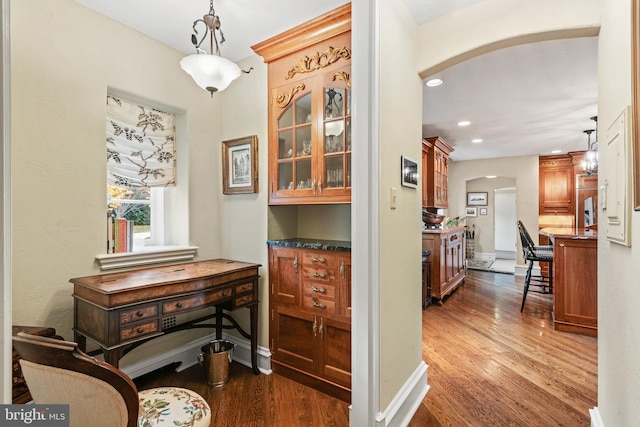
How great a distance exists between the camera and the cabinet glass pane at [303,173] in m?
2.22

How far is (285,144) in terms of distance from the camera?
7.70 feet

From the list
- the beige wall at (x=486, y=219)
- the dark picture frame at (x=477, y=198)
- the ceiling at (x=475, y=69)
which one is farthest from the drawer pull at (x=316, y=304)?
the dark picture frame at (x=477, y=198)

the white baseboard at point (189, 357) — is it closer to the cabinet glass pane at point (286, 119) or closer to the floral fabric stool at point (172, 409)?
the floral fabric stool at point (172, 409)

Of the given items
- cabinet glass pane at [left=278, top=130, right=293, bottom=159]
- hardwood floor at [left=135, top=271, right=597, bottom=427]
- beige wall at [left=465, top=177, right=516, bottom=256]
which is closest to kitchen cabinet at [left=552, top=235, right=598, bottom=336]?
hardwood floor at [left=135, top=271, right=597, bottom=427]

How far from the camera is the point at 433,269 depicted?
13.8 ft

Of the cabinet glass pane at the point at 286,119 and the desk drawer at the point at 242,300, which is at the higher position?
the cabinet glass pane at the point at 286,119

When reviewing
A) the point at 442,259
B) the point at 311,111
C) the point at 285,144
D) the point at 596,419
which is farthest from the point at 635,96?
the point at 442,259

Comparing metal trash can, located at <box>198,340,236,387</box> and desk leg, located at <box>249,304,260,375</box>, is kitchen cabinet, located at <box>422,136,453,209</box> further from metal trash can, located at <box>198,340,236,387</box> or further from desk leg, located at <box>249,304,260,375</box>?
metal trash can, located at <box>198,340,236,387</box>

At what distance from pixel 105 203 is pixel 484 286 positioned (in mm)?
5511

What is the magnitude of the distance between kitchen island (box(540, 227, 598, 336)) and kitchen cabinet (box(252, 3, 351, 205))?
2.76 metres

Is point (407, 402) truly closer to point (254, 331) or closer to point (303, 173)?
point (254, 331)

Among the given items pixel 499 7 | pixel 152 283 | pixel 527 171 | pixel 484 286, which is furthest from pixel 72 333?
pixel 527 171

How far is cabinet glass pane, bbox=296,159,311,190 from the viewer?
222cm

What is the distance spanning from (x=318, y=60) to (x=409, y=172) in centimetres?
102
